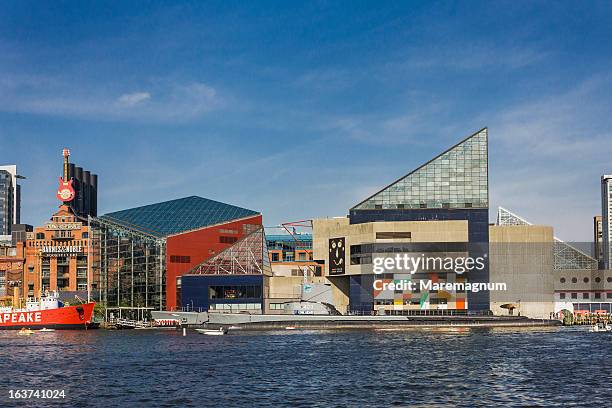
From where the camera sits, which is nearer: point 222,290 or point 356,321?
point 356,321

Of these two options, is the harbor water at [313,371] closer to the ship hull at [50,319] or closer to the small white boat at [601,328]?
the ship hull at [50,319]

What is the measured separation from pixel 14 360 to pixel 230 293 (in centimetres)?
9326

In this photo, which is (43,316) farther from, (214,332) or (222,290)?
(214,332)

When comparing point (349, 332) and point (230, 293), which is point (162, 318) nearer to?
point (230, 293)

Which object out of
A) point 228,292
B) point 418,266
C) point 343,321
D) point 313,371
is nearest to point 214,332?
point 343,321

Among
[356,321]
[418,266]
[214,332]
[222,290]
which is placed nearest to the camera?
[214,332]

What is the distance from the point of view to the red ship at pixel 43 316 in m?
175

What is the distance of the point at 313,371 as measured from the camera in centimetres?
8812

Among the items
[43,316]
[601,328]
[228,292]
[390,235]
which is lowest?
[601,328]

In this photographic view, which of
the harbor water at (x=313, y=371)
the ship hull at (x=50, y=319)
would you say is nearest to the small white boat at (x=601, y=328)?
the harbor water at (x=313, y=371)

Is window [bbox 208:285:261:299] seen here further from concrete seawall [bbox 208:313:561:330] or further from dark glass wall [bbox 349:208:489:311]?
dark glass wall [bbox 349:208:489:311]

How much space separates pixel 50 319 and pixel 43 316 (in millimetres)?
1658

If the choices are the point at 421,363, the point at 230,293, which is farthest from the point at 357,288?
the point at 421,363

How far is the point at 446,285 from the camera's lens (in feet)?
630
